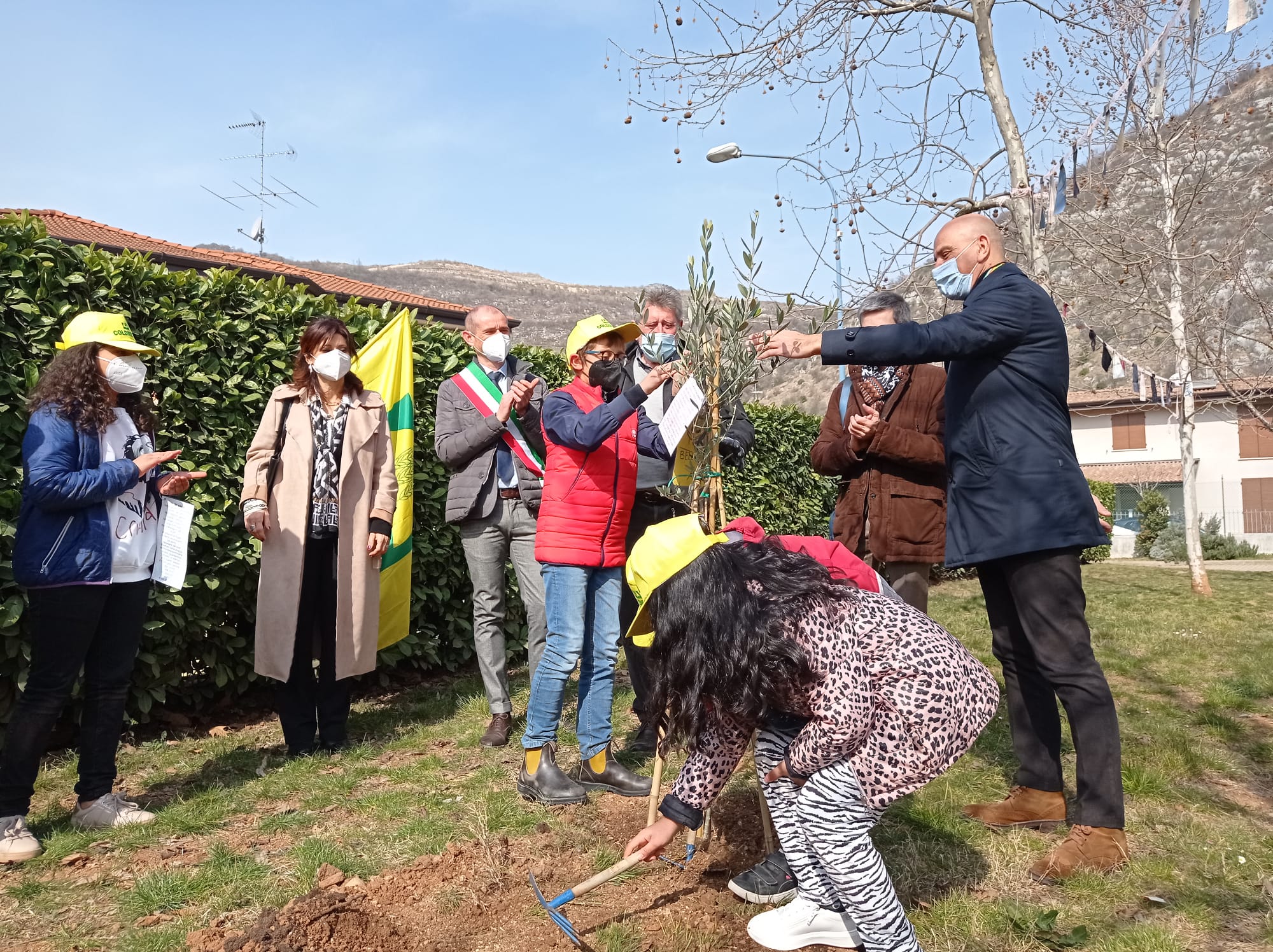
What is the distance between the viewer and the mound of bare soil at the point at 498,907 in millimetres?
2543

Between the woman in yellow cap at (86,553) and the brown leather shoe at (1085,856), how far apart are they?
3412 mm

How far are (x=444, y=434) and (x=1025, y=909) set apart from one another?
333cm

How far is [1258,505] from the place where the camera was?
31.9m

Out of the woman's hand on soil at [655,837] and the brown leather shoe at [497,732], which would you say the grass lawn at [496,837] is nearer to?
the brown leather shoe at [497,732]

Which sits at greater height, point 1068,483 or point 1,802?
point 1068,483

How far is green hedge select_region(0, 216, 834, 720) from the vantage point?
4.23 metres

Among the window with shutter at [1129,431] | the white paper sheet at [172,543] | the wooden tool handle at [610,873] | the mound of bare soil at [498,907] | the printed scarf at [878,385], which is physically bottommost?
the mound of bare soil at [498,907]

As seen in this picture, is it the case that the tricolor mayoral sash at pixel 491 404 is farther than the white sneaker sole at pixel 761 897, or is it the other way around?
the tricolor mayoral sash at pixel 491 404

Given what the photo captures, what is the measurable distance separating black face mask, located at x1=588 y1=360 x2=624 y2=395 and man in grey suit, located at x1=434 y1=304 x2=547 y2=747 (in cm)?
82

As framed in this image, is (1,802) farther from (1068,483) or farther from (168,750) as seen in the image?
(1068,483)

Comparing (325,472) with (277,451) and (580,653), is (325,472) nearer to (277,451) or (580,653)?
(277,451)

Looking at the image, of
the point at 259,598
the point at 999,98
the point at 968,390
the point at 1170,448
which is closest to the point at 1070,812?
the point at 968,390

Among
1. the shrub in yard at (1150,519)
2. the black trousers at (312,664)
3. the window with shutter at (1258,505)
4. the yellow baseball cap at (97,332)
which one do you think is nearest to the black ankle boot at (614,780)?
the black trousers at (312,664)

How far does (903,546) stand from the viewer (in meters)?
3.81
